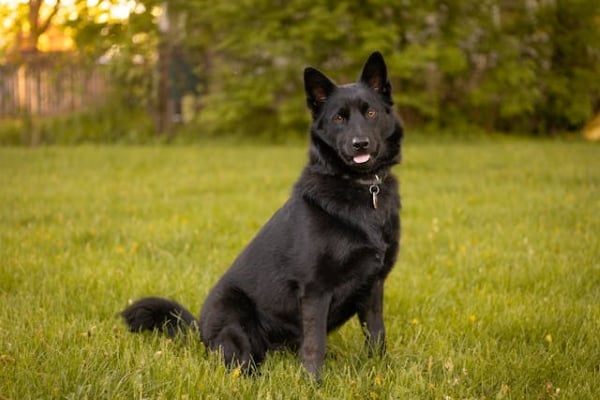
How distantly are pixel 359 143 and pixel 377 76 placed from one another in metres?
0.44

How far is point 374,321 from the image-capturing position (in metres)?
3.17

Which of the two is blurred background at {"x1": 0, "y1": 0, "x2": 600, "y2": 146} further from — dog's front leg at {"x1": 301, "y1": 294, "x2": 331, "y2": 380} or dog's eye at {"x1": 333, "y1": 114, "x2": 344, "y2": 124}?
dog's front leg at {"x1": 301, "y1": 294, "x2": 331, "y2": 380}

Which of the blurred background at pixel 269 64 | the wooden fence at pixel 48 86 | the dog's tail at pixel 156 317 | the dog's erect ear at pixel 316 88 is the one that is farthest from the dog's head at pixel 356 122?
the wooden fence at pixel 48 86

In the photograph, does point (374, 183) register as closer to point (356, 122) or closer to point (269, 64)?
point (356, 122)

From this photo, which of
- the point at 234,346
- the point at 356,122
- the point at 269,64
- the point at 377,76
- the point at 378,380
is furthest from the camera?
the point at 269,64

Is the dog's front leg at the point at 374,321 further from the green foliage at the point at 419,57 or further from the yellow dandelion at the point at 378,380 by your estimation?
the green foliage at the point at 419,57

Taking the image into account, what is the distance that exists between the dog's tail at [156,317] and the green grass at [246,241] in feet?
0.25

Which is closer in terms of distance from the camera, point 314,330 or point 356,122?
point 314,330

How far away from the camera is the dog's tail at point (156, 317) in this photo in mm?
3312

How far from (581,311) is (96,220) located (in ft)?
14.3

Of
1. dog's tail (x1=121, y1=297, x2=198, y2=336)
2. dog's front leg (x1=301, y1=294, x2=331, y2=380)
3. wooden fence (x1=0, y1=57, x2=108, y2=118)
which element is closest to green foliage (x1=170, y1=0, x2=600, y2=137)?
wooden fence (x1=0, y1=57, x2=108, y2=118)

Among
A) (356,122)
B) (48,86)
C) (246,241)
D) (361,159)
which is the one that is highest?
(356,122)

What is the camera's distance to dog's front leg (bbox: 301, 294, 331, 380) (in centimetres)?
286

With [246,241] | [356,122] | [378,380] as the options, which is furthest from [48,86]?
[378,380]
